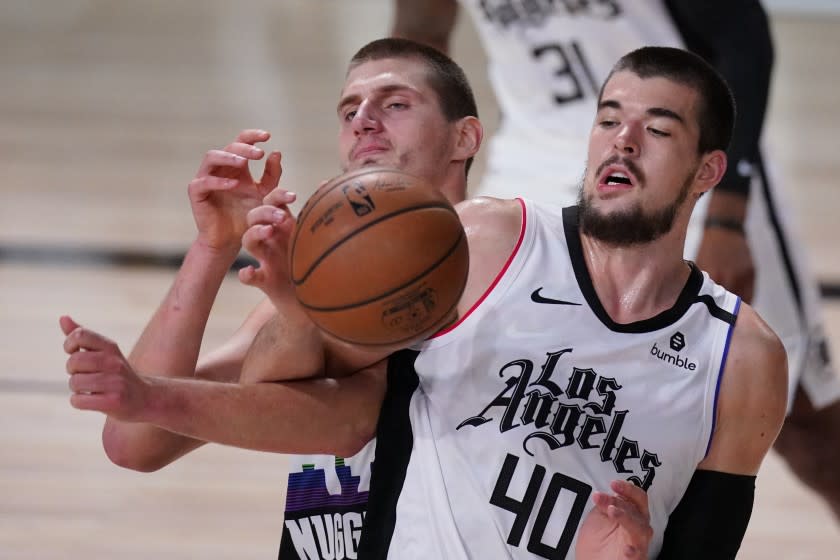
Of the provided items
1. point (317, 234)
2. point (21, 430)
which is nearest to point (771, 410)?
point (317, 234)

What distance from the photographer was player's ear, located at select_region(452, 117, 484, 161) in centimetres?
351

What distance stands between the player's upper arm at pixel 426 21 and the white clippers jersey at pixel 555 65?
18 cm

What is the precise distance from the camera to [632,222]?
3.05m

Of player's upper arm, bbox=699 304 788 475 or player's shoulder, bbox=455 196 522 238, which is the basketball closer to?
player's shoulder, bbox=455 196 522 238

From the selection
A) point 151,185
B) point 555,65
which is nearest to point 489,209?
point 555,65

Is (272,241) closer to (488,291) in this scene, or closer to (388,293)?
(388,293)

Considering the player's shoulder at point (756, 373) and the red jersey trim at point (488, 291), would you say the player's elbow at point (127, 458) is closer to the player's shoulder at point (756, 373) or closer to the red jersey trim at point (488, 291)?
the red jersey trim at point (488, 291)

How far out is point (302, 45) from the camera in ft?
37.6

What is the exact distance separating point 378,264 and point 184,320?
0.74 metres

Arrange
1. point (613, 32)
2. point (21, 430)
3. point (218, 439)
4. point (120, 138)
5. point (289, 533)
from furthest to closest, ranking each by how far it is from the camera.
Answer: point (120, 138) < point (21, 430) < point (613, 32) < point (289, 533) < point (218, 439)

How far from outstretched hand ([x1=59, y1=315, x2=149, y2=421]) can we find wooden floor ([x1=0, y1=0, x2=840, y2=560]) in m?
2.04

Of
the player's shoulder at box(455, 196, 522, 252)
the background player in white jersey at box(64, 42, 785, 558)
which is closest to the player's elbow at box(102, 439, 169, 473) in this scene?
the background player in white jersey at box(64, 42, 785, 558)

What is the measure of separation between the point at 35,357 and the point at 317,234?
363 centimetres

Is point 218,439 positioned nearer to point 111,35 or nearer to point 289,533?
point 289,533
